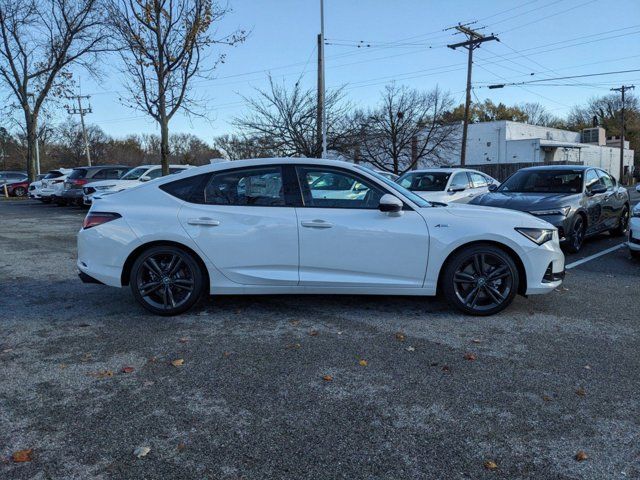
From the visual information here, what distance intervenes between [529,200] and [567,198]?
679 mm

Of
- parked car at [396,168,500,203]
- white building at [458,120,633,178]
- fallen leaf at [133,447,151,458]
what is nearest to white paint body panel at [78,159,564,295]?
fallen leaf at [133,447,151,458]

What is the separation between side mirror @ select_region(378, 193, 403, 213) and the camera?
4.91 meters

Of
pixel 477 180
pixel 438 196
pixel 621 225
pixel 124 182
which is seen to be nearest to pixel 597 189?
pixel 621 225

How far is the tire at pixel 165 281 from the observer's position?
5121 mm

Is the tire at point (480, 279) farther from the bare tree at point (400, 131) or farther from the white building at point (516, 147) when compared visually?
the white building at point (516, 147)

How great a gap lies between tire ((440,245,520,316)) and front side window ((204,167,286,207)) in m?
1.84

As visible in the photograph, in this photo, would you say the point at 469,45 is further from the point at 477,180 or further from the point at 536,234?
the point at 536,234

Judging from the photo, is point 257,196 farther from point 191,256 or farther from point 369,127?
point 369,127

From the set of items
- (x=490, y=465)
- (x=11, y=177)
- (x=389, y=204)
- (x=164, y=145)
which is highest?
(x=164, y=145)

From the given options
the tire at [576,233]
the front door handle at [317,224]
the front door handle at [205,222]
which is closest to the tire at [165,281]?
the front door handle at [205,222]

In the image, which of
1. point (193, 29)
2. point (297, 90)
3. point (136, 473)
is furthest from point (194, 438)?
point (297, 90)

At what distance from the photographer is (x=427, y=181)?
12742 mm

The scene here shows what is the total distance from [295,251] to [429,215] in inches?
53.4

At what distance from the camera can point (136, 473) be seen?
101 inches
